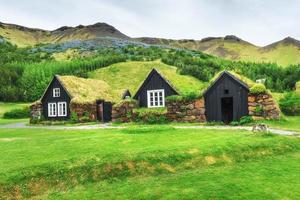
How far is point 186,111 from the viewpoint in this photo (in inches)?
1367

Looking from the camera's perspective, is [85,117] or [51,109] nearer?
[85,117]

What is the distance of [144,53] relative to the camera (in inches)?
4508

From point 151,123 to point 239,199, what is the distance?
23634 mm

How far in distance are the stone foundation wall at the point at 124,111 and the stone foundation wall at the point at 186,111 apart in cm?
457

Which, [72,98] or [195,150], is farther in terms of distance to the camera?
[72,98]

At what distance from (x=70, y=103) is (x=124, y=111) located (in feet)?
30.3

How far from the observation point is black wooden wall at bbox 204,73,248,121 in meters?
32.9

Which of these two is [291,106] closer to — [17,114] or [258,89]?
[258,89]

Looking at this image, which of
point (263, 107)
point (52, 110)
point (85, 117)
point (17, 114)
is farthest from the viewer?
point (17, 114)

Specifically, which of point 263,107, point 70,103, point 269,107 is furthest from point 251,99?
point 70,103

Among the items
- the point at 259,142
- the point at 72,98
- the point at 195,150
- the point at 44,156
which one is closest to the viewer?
the point at 44,156

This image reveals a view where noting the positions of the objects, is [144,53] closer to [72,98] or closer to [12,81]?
[12,81]

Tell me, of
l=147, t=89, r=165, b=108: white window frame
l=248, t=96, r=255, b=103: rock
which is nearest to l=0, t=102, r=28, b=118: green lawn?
l=147, t=89, r=165, b=108: white window frame

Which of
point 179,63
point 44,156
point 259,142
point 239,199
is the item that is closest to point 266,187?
point 239,199
